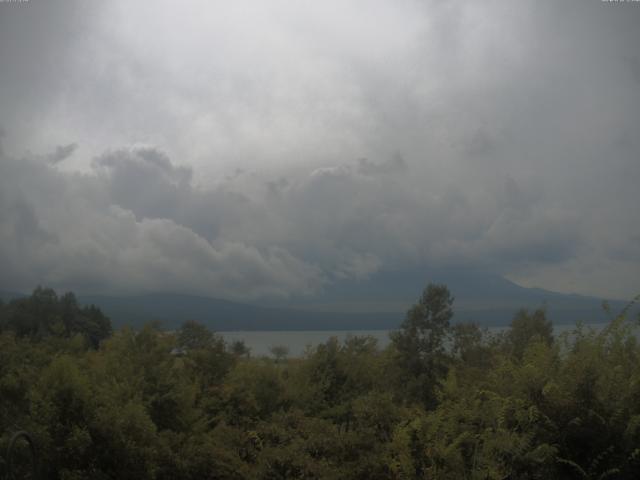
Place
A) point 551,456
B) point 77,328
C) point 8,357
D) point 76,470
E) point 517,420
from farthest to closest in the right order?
point 77,328
point 8,357
point 76,470
point 517,420
point 551,456

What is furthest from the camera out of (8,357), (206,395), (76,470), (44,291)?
(44,291)

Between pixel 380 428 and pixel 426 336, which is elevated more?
pixel 426 336

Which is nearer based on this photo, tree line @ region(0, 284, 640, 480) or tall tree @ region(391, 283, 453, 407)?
tree line @ region(0, 284, 640, 480)

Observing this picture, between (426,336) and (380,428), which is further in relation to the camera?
(426,336)

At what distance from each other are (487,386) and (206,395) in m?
9.22

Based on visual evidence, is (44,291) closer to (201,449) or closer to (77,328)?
(77,328)

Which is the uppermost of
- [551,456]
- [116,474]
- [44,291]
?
[44,291]

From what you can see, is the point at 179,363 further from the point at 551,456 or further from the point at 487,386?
the point at 551,456

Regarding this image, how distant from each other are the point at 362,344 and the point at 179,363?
6.88 meters

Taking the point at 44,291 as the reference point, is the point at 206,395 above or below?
below

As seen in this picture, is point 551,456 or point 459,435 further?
point 459,435

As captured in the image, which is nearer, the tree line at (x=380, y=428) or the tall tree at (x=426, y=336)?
the tree line at (x=380, y=428)

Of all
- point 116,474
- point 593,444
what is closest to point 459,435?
point 593,444

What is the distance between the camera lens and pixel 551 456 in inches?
301
